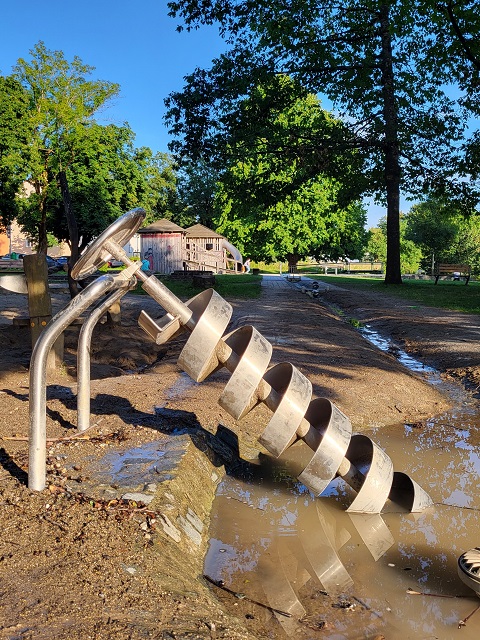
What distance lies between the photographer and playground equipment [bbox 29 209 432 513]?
366 centimetres

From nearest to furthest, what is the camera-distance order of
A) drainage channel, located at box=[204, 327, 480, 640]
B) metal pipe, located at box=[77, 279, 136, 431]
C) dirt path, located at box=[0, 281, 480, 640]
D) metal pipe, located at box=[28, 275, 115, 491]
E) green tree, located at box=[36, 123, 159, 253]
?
dirt path, located at box=[0, 281, 480, 640] → drainage channel, located at box=[204, 327, 480, 640] → metal pipe, located at box=[28, 275, 115, 491] → metal pipe, located at box=[77, 279, 136, 431] → green tree, located at box=[36, 123, 159, 253]

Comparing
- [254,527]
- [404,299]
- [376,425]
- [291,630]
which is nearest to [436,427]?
[376,425]

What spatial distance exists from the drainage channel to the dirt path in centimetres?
21

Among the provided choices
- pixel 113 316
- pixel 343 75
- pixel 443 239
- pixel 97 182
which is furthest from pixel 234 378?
pixel 443 239

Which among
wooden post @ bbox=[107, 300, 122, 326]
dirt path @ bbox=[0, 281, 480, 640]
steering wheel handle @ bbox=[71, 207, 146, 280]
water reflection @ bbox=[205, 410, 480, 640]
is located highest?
steering wheel handle @ bbox=[71, 207, 146, 280]

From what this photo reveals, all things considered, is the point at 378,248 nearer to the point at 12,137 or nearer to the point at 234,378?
the point at 12,137

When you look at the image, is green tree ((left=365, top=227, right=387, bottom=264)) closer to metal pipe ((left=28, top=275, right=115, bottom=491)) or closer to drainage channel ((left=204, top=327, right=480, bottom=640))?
drainage channel ((left=204, top=327, right=480, bottom=640))

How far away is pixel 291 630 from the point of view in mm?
2842

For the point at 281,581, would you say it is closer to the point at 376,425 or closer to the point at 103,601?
the point at 103,601

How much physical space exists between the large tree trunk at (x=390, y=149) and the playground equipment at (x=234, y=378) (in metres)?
20.3

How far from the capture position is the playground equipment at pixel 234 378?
366cm

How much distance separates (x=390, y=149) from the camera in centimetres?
2506

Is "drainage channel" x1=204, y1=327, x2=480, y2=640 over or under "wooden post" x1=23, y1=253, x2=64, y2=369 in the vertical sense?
under

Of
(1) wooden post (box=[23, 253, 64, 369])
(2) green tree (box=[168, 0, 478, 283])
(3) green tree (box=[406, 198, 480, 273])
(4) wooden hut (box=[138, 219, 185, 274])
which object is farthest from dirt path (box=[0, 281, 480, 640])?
(3) green tree (box=[406, 198, 480, 273])
